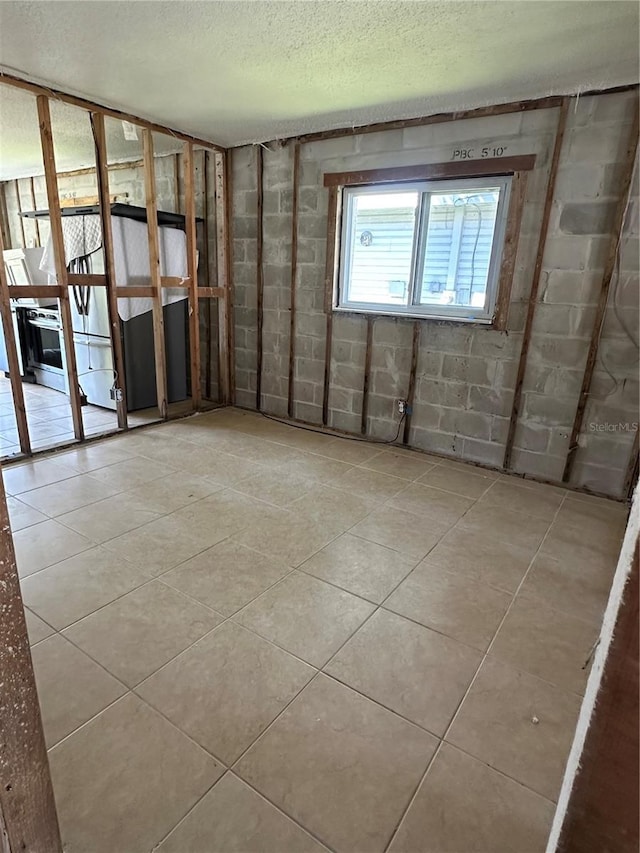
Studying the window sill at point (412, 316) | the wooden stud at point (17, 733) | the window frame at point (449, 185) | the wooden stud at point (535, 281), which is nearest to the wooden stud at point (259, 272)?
the window frame at point (449, 185)

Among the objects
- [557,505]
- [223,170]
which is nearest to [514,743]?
[557,505]

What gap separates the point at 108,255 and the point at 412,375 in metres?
2.58

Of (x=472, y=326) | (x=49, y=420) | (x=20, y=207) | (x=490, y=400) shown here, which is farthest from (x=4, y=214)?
(x=490, y=400)

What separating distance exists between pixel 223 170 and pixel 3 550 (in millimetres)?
4567

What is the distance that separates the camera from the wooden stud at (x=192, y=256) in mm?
4200

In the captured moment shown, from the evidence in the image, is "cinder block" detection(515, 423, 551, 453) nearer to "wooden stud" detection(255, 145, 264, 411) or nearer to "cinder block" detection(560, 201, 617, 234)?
"cinder block" detection(560, 201, 617, 234)

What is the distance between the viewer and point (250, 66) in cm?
274

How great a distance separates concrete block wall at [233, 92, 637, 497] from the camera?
2.98 metres

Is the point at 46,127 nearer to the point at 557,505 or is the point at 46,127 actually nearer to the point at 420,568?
the point at 420,568

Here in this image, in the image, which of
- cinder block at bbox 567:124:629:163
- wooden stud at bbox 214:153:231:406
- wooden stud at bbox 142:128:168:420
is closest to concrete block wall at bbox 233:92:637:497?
cinder block at bbox 567:124:629:163

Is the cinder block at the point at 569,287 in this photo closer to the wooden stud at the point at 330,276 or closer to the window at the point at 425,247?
the window at the point at 425,247

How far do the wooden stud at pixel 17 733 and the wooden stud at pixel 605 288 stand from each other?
130 inches

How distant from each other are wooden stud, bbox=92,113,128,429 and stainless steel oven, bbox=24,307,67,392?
3.97 feet

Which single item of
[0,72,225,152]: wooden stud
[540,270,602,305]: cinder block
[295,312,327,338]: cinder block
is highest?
[0,72,225,152]: wooden stud
